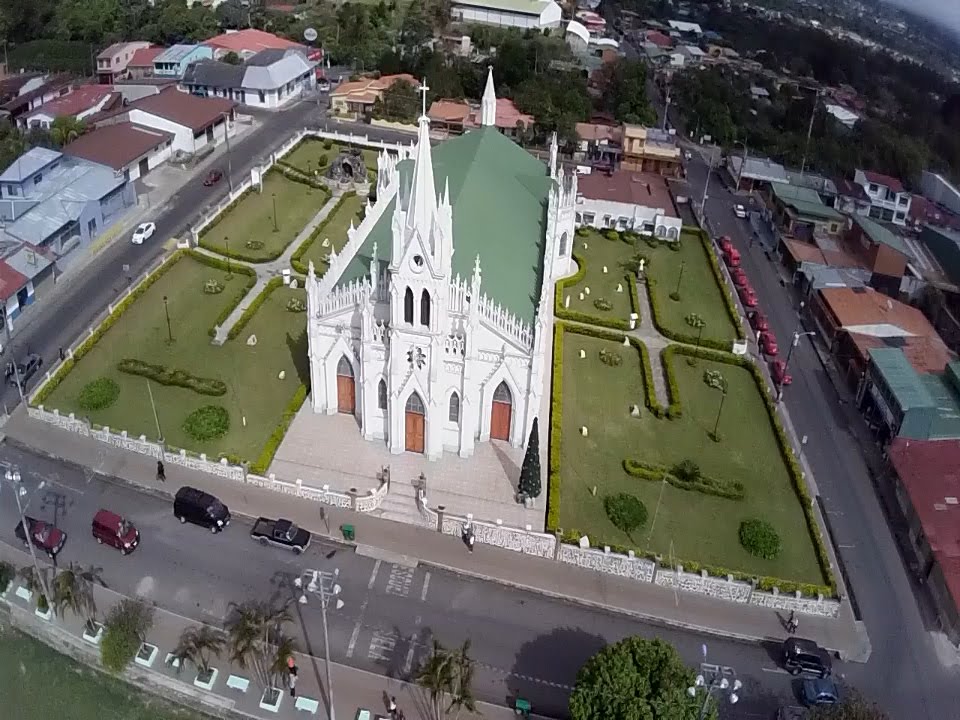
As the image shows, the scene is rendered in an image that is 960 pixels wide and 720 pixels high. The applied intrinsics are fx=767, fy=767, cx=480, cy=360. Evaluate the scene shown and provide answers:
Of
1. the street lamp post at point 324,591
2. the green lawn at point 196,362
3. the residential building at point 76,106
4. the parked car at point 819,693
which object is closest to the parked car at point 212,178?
the residential building at point 76,106

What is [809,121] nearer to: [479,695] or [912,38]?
[912,38]

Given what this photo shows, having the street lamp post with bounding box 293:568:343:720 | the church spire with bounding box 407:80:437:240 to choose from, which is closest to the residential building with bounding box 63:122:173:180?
the church spire with bounding box 407:80:437:240

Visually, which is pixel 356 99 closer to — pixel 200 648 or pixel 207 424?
pixel 207 424

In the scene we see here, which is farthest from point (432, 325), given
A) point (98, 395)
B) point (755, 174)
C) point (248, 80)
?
point (248, 80)

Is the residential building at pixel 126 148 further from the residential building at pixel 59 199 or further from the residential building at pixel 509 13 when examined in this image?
the residential building at pixel 509 13

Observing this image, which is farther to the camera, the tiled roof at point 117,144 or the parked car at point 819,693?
the tiled roof at point 117,144
